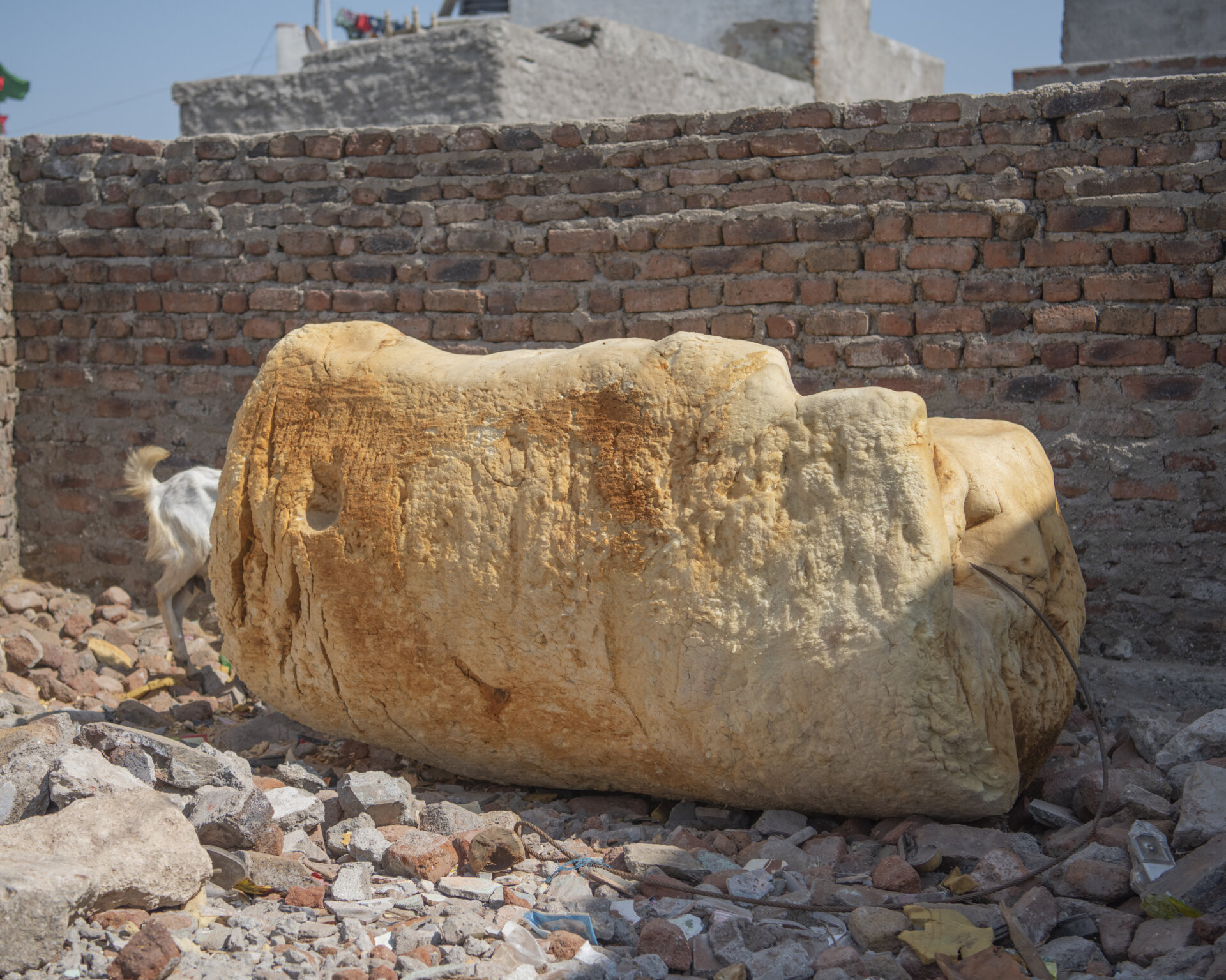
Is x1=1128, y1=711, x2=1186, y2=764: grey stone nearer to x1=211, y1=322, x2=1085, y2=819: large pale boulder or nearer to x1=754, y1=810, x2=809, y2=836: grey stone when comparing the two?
x1=211, y1=322, x2=1085, y2=819: large pale boulder

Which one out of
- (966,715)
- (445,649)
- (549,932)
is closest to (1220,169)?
(966,715)

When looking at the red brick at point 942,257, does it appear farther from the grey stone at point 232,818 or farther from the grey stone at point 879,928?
the grey stone at point 232,818

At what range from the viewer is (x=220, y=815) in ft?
7.43

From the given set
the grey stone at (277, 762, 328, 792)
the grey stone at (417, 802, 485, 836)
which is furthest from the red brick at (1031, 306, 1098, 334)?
the grey stone at (277, 762, 328, 792)

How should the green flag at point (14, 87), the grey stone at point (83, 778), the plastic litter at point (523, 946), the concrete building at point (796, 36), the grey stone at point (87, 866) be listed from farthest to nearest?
1. the concrete building at point (796, 36)
2. the green flag at point (14, 87)
3. the grey stone at point (83, 778)
4. the plastic litter at point (523, 946)
5. the grey stone at point (87, 866)

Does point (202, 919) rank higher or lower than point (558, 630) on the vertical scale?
lower

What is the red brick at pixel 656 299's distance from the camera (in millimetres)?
3883

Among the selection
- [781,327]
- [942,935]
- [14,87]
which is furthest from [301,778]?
[14,87]

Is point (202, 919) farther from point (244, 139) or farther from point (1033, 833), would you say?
point (244, 139)

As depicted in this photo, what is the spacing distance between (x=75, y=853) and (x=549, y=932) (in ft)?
3.08

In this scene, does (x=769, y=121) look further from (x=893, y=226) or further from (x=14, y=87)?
(x=14, y=87)

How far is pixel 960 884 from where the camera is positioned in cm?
209

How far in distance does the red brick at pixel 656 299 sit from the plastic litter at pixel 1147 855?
238 cm

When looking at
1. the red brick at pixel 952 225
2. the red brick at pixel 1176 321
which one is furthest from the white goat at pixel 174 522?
the red brick at pixel 1176 321
